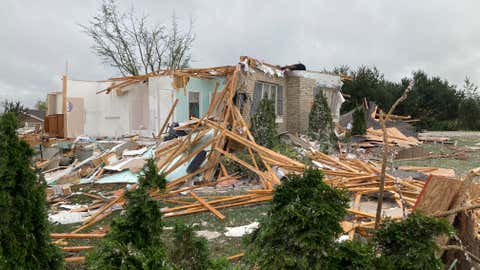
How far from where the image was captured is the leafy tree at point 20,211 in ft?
7.70

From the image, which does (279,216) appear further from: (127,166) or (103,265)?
(127,166)

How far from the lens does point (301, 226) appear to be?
208 centimetres

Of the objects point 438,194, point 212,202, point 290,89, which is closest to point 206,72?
point 290,89

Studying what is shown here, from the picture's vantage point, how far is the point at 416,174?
7926 millimetres

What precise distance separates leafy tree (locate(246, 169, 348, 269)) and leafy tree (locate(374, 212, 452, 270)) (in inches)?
12.9

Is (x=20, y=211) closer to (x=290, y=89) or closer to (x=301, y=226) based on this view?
(x=301, y=226)

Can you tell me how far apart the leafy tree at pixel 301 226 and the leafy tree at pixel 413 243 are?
1.07 ft

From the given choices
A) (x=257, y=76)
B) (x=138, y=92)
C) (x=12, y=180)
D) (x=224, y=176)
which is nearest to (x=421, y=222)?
(x=12, y=180)

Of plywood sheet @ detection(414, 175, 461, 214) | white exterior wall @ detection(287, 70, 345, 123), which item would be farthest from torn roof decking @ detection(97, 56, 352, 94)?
plywood sheet @ detection(414, 175, 461, 214)

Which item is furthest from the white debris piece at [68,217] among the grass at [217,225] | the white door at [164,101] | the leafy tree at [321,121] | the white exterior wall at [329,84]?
the white exterior wall at [329,84]

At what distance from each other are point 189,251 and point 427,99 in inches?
1308

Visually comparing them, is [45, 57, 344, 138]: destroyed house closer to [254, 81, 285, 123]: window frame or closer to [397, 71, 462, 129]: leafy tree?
[254, 81, 285, 123]: window frame

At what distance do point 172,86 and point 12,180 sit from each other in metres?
10.9

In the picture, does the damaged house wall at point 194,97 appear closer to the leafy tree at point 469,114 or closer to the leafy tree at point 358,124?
the leafy tree at point 358,124
